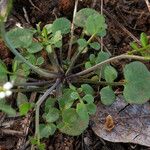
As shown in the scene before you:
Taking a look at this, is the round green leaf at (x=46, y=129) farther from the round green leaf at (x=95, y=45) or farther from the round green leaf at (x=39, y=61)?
the round green leaf at (x=95, y=45)

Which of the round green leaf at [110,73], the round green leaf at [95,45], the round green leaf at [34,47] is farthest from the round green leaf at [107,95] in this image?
the round green leaf at [34,47]

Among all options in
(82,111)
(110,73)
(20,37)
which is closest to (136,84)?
(110,73)

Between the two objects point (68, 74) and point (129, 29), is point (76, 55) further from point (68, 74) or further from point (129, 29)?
point (129, 29)

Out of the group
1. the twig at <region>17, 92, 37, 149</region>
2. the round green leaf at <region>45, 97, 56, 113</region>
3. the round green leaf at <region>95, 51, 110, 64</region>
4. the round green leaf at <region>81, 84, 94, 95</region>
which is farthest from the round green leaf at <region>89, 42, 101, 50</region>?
the twig at <region>17, 92, 37, 149</region>

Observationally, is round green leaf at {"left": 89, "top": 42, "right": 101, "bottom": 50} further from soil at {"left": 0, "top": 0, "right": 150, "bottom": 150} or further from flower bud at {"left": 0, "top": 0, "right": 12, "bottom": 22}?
flower bud at {"left": 0, "top": 0, "right": 12, "bottom": 22}

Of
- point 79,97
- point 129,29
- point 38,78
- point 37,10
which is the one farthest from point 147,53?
point 37,10
